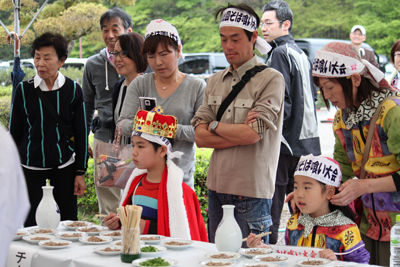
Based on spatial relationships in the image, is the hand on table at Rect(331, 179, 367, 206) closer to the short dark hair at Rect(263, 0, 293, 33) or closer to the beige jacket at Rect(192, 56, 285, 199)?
the beige jacket at Rect(192, 56, 285, 199)

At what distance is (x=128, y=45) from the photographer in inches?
142

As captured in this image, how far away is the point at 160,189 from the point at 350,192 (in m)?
1.06

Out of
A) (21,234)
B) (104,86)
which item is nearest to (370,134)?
(21,234)

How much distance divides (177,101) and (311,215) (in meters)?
1.22

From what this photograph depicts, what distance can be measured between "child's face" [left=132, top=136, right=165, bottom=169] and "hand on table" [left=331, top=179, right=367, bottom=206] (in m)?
1.05

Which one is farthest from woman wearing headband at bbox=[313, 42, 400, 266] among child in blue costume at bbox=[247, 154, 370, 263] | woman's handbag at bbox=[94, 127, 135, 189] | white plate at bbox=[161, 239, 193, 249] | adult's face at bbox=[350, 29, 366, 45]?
adult's face at bbox=[350, 29, 366, 45]

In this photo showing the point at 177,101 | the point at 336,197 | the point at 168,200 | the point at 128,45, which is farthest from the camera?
the point at 128,45

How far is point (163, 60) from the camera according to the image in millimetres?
3199

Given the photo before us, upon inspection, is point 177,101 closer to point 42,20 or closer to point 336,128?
point 336,128

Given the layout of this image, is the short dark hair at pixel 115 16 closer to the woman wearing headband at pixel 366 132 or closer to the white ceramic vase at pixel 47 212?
the white ceramic vase at pixel 47 212

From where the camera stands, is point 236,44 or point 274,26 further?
point 274,26

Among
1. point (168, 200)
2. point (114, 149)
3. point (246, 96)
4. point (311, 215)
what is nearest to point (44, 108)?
point (114, 149)

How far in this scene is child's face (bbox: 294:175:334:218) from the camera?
7.92 feet

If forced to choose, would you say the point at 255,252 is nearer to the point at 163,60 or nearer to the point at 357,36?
the point at 163,60
